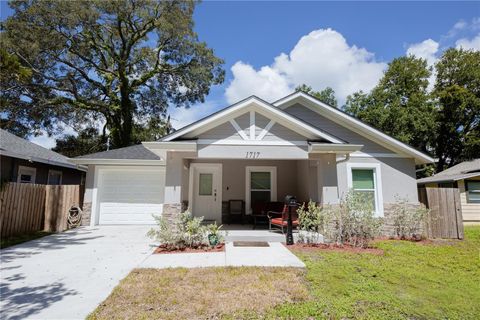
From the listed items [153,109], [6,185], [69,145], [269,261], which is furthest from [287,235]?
[69,145]

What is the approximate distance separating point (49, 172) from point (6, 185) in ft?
18.7

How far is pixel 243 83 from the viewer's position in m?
18.0

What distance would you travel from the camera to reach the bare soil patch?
3.60 m

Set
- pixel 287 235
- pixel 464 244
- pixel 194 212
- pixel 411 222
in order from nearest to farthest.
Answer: pixel 287 235 < pixel 464 244 < pixel 411 222 < pixel 194 212

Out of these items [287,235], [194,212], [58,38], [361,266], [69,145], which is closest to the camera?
[361,266]

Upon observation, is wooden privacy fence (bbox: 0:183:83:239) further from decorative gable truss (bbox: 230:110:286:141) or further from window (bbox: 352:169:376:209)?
window (bbox: 352:169:376:209)

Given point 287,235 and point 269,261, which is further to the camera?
point 287,235

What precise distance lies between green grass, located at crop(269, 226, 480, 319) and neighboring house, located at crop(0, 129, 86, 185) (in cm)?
1064

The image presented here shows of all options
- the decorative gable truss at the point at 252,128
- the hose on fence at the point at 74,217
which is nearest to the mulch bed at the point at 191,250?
the decorative gable truss at the point at 252,128

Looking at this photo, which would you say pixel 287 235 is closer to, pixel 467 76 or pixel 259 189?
pixel 259 189

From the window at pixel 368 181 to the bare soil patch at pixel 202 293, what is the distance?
573 cm

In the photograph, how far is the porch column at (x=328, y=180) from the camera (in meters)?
8.11

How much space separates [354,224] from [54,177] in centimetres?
1467

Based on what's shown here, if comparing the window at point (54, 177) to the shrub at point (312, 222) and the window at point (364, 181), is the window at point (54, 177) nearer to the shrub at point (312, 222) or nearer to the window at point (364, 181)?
the shrub at point (312, 222)
